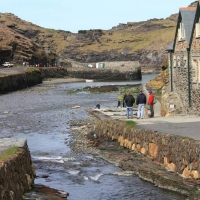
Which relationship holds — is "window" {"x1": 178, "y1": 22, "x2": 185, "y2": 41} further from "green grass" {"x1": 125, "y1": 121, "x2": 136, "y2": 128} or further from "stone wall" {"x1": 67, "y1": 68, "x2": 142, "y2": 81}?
"stone wall" {"x1": 67, "y1": 68, "x2": 142, "y2": 81}

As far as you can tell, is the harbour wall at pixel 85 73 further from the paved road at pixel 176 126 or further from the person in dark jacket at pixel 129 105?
the paved road at pixel 176 126

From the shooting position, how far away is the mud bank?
15897mm

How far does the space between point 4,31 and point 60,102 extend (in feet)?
237

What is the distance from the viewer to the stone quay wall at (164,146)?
15.9 m

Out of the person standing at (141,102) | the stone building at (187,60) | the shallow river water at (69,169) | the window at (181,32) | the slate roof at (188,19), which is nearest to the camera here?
the shallow river water at (69,169)

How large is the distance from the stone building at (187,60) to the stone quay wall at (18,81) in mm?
39550

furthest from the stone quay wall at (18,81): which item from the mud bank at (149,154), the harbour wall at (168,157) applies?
the harbour wall at (168,157)

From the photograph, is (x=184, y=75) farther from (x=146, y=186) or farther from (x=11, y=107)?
(x=11, y=107)

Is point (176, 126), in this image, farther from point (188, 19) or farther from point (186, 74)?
point (188, 19)

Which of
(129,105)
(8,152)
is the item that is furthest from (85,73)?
(8,152)

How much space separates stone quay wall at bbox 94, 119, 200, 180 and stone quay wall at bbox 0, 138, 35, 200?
4.77 metres

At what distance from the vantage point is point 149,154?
1953cm

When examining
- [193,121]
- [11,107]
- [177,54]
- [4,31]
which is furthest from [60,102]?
[4,31]

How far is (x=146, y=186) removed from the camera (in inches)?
643
